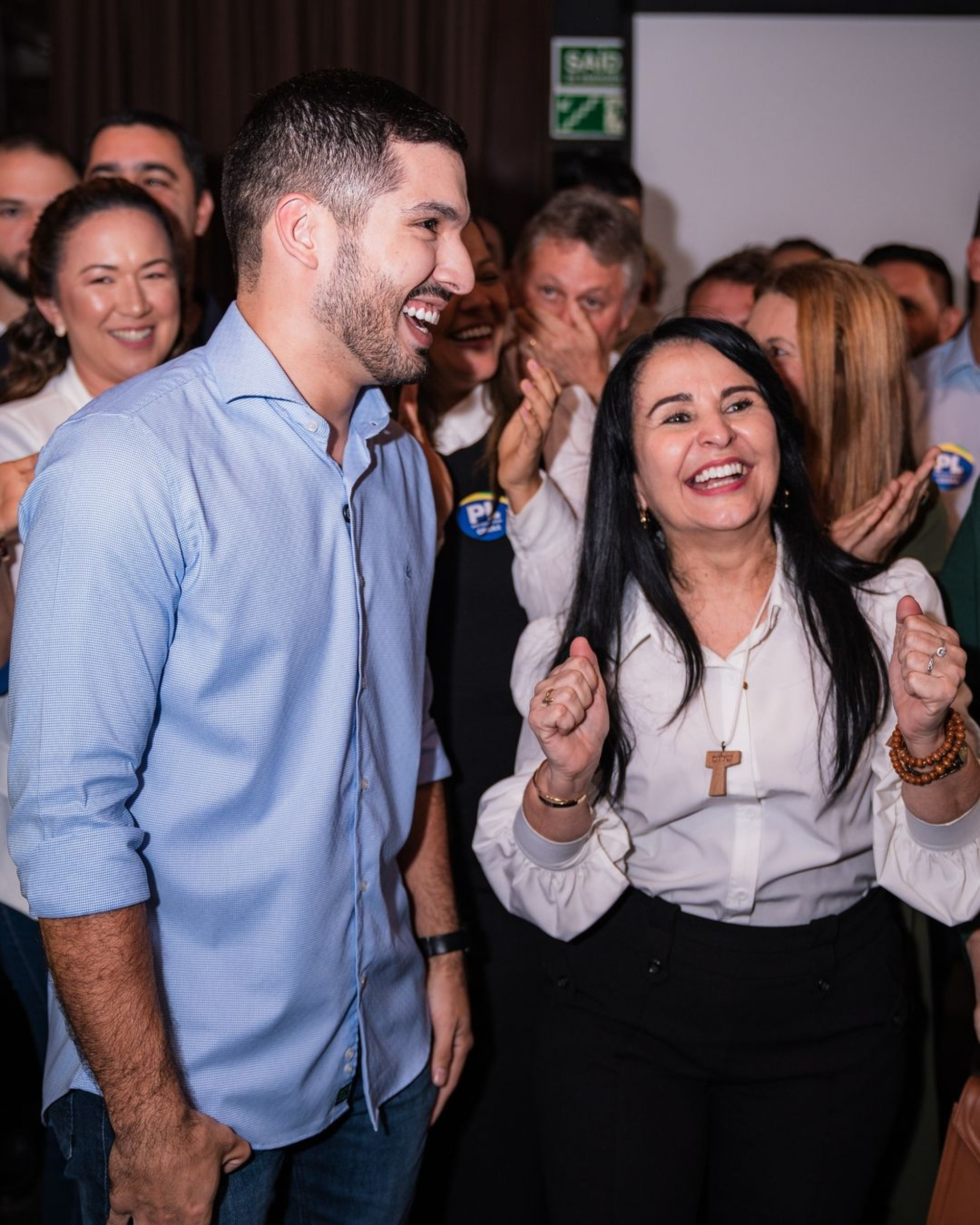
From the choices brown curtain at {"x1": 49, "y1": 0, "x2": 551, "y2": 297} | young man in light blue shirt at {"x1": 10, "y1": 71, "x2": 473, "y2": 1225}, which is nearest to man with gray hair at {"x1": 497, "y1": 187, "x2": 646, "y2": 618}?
young man in light blue shirt at {"x1": 10, "y1": 71, "x2": 473, "y2": 1225}

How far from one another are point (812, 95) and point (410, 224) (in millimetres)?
3716

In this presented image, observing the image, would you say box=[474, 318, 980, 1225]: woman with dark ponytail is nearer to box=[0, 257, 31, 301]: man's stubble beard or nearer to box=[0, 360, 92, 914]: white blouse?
box=[0, 360, 92, 914]: white blouse

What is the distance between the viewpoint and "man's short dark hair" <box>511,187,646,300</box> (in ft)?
9.24

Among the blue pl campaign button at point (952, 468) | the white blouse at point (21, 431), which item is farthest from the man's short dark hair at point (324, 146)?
the blue pl campaign button at point (952, 468)

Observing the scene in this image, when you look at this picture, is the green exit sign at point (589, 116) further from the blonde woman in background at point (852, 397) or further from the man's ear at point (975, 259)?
the blonde woman in background at point (852, 397)

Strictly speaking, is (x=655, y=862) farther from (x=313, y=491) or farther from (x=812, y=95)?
(x=812, y=95)

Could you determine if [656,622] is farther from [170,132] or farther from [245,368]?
[170,132]

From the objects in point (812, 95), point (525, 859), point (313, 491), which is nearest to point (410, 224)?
point (313, 491)

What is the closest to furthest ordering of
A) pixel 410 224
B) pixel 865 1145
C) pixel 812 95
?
pixel 410 224 → pixel 865 1145 → pixel 812 95

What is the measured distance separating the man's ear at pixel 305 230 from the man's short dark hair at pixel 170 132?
6.34ft

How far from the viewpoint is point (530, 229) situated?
2.91 m

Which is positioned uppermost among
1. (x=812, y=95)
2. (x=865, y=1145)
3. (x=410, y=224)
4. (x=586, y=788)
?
(x=812, y=95)

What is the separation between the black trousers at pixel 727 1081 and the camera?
1689 millimetres

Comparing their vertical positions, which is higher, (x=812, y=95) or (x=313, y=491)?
(x=812, y=95)
